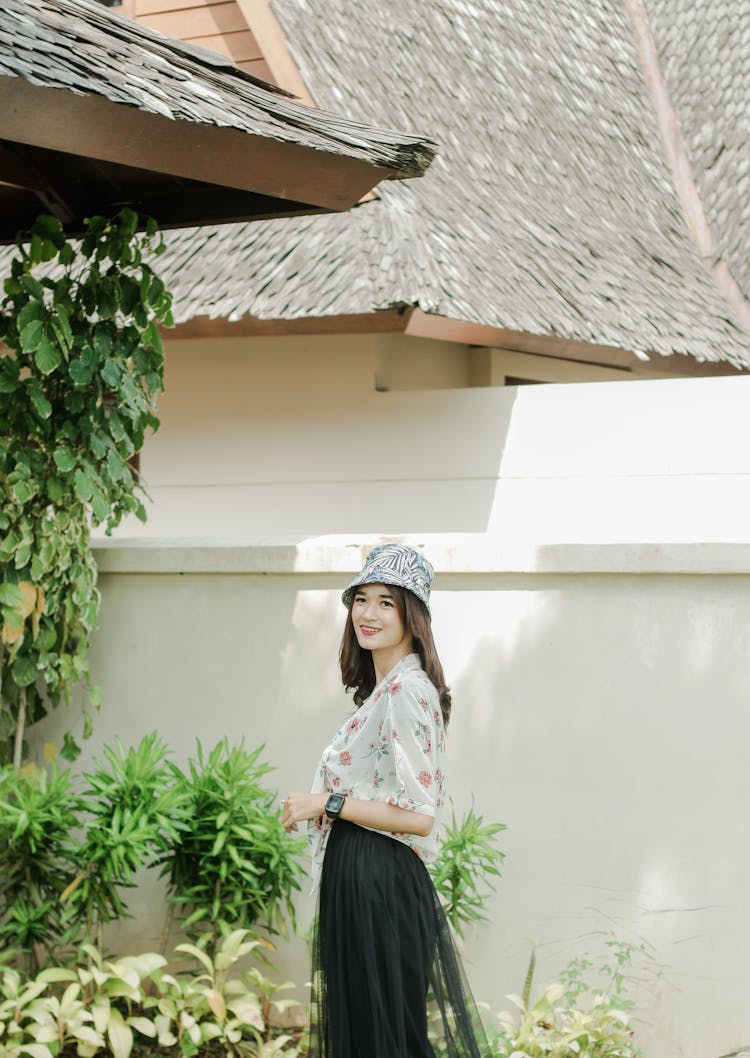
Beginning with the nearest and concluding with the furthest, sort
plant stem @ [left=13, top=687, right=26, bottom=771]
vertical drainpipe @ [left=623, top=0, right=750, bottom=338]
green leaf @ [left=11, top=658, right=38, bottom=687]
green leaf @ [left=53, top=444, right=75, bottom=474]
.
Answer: green leaf @ [left=53, top=444, right=75, bottom=474] < green leaf @ [left=11, top=658, right=38, bottom=687] < plant stem @ [left=13, top=687, right=26, bottom=771] < vertical drainpipe @ [left=623, top=0, right=750, bottom=338]

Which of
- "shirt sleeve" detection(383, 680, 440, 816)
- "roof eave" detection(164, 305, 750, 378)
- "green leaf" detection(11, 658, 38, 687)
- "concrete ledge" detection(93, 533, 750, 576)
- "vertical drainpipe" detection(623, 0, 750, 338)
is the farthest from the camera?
"vertical drainpipe" detection(623, 0, 750, 338)

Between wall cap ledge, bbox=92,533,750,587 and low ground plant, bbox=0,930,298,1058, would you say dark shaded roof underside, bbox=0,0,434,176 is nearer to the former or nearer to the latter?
wall cap ledge, bbox=92,533,750,587

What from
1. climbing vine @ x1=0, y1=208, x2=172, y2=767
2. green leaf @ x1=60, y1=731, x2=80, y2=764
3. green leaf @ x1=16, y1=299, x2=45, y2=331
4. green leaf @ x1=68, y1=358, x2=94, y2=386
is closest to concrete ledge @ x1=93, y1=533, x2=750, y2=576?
climbing vine @ x1=0, y1=208, x2=172, y2=767

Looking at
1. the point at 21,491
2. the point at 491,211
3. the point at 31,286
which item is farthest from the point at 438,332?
the point at 21,491

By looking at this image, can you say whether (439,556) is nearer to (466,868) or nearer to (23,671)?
(466,868)

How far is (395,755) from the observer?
3.17m

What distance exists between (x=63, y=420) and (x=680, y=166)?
6104 mm

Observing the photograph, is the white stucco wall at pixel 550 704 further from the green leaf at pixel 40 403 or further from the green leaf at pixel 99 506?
the green leaf at pixel 40 403

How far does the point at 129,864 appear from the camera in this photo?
4.53 meters

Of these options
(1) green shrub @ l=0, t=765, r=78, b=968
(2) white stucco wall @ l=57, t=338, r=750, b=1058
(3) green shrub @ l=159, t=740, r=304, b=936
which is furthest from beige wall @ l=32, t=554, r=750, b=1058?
(1) green shrub @ l=0, t=765, r=78, b=968

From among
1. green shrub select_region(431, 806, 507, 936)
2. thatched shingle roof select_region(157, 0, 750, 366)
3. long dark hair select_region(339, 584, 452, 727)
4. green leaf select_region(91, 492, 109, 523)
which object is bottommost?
green shrub select_region(431, 806, 507, 936)

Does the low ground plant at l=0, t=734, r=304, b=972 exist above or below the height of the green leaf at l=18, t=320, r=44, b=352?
below

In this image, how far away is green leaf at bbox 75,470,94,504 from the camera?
4.61m

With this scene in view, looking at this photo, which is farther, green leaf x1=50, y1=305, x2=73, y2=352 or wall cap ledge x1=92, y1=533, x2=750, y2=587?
green leaf x1=50, y1=305, x2=73, y2=352
